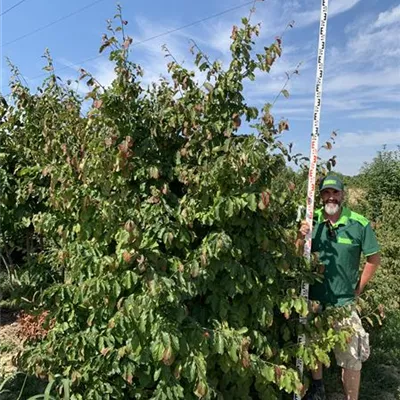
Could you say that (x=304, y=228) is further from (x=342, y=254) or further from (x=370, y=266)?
(x=370, y=266)

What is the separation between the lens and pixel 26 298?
10.9ft

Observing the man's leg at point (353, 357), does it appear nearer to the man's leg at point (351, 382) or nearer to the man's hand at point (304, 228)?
the man's leg at point (351, 382)

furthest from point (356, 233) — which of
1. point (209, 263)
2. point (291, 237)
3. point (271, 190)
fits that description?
point (209, 263)

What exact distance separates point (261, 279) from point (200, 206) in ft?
2.12

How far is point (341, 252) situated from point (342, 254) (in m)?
0.02

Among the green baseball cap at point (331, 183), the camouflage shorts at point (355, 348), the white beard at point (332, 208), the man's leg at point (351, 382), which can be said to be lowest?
the man's leg at point (351, 382)

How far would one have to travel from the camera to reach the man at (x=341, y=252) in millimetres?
3410

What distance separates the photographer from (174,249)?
286 cm

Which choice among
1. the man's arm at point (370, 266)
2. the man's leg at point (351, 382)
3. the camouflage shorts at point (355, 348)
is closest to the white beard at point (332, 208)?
the man's arm at point (370, 266)

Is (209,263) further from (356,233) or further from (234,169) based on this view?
(356,233)

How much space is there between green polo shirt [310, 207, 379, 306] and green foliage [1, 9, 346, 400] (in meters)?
0.34

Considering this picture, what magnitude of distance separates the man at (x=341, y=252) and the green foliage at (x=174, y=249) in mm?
357

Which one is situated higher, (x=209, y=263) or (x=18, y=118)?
(x=18, y=118)

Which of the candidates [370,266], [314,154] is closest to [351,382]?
[370,266]
